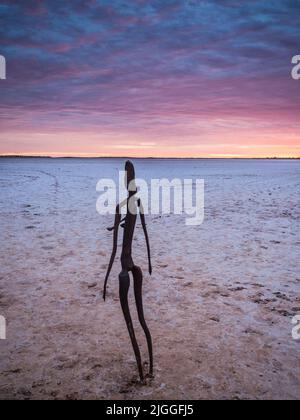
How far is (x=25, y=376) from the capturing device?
376cm

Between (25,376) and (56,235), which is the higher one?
(56,235)

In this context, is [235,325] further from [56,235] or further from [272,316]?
[56,235]

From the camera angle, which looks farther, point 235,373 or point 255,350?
point 255,350

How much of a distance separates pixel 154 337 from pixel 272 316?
1953 mm

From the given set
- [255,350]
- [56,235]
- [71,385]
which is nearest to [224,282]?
[255,350]

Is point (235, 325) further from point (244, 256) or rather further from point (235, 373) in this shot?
point (244, 256)

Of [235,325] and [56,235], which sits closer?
[235,325]

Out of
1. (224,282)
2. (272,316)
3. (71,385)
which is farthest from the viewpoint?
(224,282)

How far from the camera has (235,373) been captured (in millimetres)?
3830
